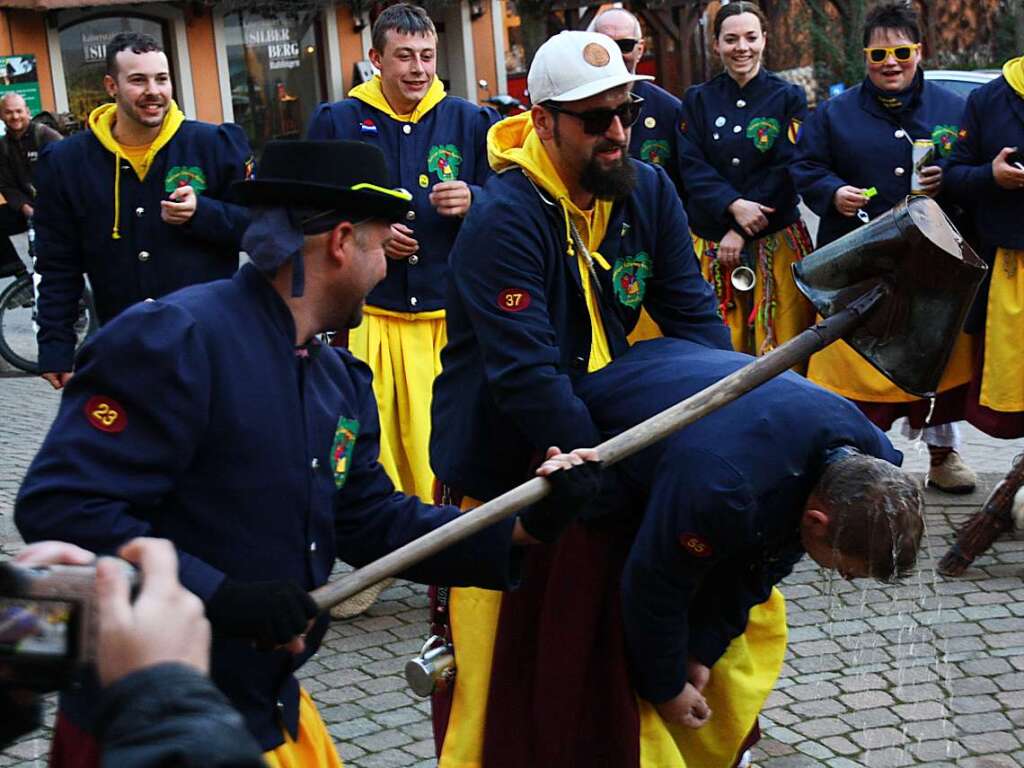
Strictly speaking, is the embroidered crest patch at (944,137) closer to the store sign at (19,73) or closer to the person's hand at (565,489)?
the person's hand at (565,489)

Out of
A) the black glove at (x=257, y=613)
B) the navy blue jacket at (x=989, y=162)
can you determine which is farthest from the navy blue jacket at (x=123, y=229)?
the black glove at (x=257, y=613)

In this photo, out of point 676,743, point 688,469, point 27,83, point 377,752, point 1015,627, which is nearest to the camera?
point 688,469

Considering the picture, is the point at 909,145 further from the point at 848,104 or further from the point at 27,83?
the point at 27,83

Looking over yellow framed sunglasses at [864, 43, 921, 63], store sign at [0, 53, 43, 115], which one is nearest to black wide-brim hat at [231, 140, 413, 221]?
yellow framed sunglasses at [864, 43, 921, 63]

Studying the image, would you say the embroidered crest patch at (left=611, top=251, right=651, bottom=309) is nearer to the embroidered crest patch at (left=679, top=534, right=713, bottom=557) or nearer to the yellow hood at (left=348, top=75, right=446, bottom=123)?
the embroidered crest patch at (left=679, top=534, right=713, bottom=557)

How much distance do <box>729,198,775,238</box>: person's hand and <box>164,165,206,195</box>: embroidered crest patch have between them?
2.59 meters

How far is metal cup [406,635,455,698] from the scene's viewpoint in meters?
4.10

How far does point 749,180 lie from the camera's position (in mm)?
7523

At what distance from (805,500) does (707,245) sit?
13.6ft

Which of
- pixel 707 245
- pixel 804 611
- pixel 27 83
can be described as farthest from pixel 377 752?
pixel 27 83

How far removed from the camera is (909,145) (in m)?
7.00

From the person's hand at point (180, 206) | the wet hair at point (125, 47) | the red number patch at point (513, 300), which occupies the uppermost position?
the wet hair at point (125, 47)

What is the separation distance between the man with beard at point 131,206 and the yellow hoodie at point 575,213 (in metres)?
1.80

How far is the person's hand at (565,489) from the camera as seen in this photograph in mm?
3248
